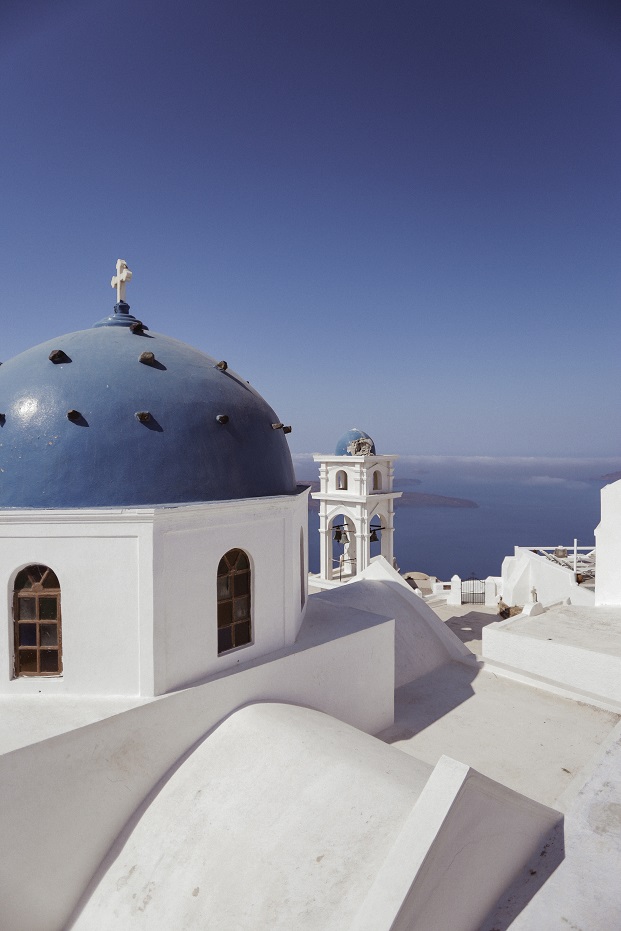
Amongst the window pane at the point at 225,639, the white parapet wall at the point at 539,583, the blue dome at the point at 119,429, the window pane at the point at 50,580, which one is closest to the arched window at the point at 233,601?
the window pane at the point at 225,639

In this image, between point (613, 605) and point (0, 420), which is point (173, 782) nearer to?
point (0, 420)

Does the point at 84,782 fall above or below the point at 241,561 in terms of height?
below

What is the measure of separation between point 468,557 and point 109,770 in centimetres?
7878

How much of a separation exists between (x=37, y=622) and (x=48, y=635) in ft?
0.64

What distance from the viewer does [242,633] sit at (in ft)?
22.7

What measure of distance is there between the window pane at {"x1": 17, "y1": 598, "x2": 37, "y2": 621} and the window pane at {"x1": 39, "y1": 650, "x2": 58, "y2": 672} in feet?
1.41

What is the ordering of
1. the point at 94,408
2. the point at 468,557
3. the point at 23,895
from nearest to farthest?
the point at 23,895 → the point at 94,408 → the point at 468,557

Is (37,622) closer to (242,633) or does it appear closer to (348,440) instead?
(242,633)

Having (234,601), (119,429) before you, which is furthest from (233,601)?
(119,429)

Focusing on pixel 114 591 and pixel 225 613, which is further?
pixel 225 613

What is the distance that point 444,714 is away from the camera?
347 inches

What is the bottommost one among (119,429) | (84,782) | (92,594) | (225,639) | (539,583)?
(539,583)

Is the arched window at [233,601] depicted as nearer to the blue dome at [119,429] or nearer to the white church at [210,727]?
the white church at [210,727]

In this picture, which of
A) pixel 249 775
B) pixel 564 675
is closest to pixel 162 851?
pixel 249 775
